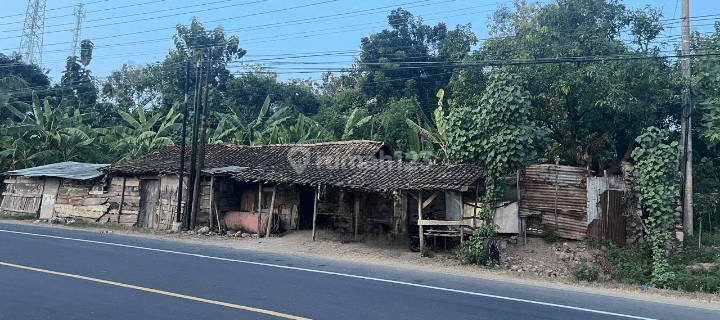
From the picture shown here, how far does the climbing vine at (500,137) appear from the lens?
1484cm

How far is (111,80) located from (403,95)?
23558mm

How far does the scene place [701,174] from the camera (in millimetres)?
19922

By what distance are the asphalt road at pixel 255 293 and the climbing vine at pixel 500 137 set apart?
3.98 m

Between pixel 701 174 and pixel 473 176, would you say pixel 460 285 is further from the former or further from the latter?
pixel 701 174

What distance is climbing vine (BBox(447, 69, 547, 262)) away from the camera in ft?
48.7

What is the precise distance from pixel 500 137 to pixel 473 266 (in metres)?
3.45

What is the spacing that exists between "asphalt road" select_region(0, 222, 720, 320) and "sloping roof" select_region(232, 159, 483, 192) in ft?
11.7

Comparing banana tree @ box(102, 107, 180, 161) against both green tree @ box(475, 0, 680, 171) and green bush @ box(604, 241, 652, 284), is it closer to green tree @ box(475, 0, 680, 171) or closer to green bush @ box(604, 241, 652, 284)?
green tree @ box(475, 0, 680, 171)

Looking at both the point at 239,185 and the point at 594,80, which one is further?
the point at 239,185

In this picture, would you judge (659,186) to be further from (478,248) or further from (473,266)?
(473,266)

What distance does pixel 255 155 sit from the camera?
22.6m

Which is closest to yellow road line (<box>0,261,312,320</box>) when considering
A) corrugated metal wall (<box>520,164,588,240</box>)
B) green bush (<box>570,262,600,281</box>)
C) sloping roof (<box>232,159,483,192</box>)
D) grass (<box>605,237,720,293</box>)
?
sloping roof (<box>232,159,483,192</box>)

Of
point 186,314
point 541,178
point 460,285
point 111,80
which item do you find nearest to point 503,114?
point 541,178

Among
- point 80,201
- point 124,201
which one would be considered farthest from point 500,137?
point 80,201
